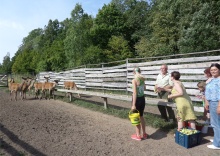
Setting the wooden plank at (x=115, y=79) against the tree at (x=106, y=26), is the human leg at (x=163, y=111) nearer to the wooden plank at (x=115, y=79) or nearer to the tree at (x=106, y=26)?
the wooden plank at (x=115, y=79)

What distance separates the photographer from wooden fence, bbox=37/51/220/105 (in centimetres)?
874

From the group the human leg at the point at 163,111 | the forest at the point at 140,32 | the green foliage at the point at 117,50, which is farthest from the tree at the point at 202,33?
the human leg at the point at 163,111

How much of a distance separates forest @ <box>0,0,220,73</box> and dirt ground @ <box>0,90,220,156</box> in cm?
1294

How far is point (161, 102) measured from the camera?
7203 millimetres

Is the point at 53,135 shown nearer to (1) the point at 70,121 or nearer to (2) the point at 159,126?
(1) the point at 70,121

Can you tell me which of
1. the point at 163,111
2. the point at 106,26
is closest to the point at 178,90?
the point at 163,111

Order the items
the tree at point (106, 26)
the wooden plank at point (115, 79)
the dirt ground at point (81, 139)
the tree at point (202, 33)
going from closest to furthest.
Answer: the dirt ground at point (81, 139)
the wooden plank at point (115, 79)
the tree at point (202, 33)
the tree at point (106, 26)

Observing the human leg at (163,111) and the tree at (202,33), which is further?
the tree at (202,33)

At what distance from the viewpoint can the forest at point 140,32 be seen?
18.7 meters

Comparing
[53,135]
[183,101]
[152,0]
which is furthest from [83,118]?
[152,0]

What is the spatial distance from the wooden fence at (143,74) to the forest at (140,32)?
6146 millimetres

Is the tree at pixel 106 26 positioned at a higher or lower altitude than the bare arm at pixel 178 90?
higher

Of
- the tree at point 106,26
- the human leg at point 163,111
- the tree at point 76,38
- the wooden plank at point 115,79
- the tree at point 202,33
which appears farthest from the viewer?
the tree at point 106,26

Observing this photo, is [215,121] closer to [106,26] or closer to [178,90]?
[178,90]
